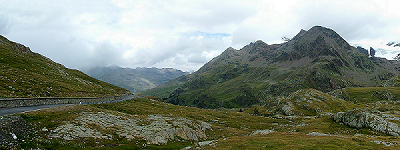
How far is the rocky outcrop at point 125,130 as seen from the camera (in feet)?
83.5

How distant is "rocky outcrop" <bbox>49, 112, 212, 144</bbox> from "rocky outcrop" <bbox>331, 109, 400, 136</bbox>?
52.6 meters

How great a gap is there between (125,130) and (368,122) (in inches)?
2847

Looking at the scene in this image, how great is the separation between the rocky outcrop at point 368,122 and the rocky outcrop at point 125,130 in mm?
52607

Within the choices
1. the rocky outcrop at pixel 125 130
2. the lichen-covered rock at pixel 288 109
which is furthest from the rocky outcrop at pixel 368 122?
the lichen-covered rock at pixel 288 109

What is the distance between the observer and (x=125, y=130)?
32.9m

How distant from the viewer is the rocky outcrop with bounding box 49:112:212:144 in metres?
25.5

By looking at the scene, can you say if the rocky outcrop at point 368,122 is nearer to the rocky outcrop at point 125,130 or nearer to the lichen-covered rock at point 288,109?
the rocky outcrop at point 125,130

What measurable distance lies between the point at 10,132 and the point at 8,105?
82.9 ft

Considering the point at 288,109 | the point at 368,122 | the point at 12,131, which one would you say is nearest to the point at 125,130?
the point at 12,131

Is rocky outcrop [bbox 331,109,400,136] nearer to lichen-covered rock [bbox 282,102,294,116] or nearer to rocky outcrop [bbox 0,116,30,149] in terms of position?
lichen-covered rock [bbox 282,102,294,116]

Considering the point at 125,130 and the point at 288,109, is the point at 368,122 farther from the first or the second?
the point at 288,109

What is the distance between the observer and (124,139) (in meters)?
29.0

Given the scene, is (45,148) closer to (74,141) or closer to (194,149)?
(74,141)

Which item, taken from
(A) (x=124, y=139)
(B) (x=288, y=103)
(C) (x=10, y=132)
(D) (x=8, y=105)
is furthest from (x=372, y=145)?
(B) (x=288, y=103)
